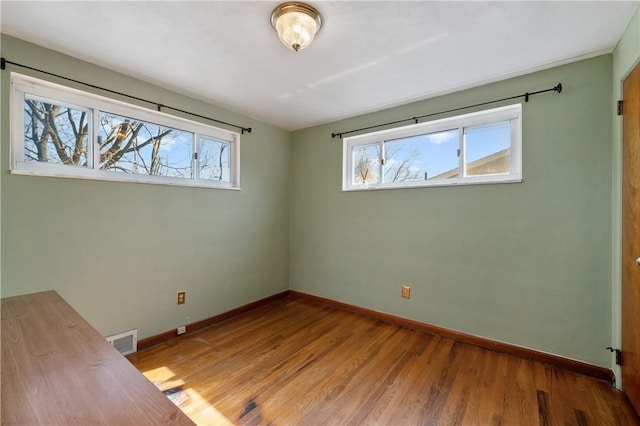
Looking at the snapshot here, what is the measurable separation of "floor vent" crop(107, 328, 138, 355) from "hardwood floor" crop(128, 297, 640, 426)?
0.23 ft

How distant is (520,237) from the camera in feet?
7.08

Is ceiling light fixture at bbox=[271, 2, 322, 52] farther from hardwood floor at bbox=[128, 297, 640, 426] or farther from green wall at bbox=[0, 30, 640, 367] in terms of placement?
hardwood floor at bbox=[128, 297, 640, 426]

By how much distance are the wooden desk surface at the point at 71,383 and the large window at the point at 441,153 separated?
2547 millimetres

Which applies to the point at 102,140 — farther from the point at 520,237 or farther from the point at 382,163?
the point at 520,237

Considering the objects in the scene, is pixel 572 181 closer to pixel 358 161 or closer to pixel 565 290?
pixel 565 290

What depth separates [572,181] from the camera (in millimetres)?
1975

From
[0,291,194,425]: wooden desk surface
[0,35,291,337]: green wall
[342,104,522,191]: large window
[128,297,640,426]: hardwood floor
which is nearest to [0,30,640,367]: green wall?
[0,35,291,337]: green wall

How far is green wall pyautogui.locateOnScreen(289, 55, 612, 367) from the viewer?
1907 millimetres

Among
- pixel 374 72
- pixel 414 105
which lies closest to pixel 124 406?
pixel 374 72

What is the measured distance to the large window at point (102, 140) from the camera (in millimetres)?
1807

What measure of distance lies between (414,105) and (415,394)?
246 cm

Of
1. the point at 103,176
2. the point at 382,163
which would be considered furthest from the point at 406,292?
the point at 103,176

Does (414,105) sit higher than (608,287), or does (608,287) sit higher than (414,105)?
(414,105)

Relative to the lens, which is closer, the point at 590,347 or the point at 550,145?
the point at 590,347
